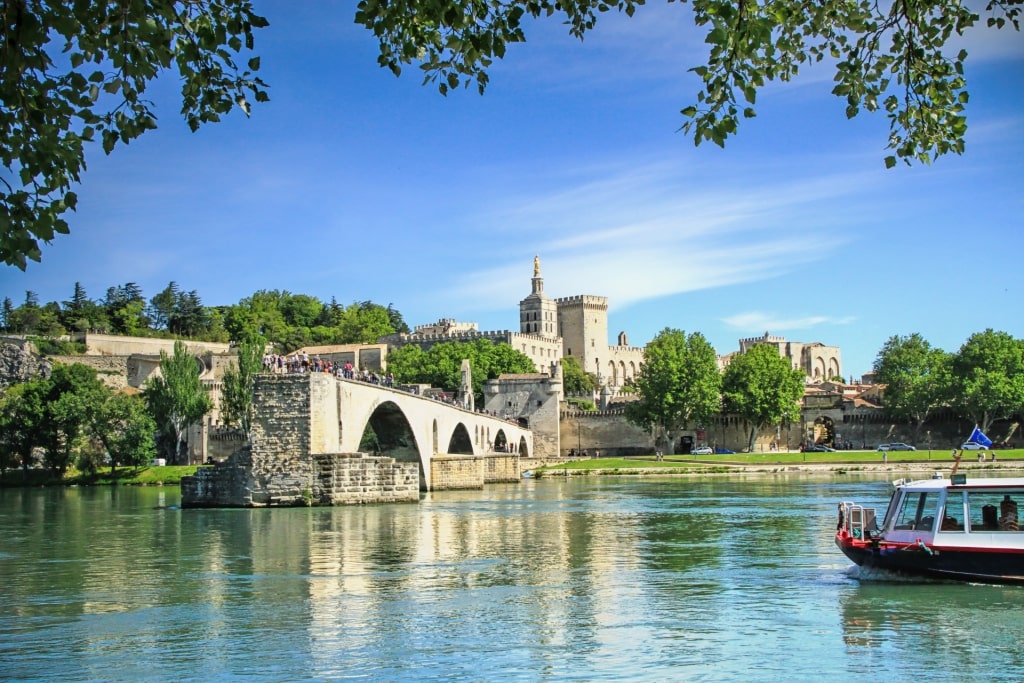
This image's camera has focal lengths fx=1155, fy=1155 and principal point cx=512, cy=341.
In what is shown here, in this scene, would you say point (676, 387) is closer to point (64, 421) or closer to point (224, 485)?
point (64, 421)

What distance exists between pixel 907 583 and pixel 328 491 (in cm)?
2220

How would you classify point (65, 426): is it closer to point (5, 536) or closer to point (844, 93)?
point (5, 536)

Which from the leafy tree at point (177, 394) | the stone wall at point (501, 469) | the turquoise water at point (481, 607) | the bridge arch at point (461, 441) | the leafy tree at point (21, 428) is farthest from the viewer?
the leafy tree at point (177, 394)

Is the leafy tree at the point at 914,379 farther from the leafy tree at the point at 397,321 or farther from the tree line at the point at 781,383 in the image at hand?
the leafy tree at the point at 397,321

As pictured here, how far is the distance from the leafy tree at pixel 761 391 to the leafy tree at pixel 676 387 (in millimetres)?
1346

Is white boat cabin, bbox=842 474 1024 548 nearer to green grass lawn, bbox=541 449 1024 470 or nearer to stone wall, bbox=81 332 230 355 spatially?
green grass lawn, bbox=541 449 1024 470

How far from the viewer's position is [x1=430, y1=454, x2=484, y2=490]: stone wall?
5369cm

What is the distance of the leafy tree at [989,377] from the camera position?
82.5m

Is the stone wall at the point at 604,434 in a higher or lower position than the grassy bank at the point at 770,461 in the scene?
higher

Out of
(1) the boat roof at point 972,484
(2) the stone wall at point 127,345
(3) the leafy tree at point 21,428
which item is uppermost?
(2) the stone wall at point 127,345

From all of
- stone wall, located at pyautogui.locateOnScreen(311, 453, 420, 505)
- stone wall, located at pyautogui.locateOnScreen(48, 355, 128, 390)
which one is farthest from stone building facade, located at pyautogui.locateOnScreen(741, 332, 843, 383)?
stone wall, located at pyautogui.locateOnScreen(311, 453, 420, 505)

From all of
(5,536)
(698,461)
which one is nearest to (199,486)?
(5,536)

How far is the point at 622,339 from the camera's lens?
153000 millimetres

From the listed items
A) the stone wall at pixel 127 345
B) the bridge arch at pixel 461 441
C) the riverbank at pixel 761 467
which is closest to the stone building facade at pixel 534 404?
the riverbank at pixel 761 467
